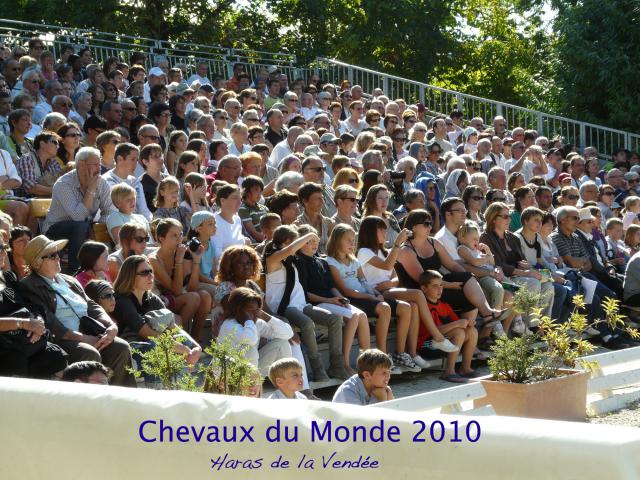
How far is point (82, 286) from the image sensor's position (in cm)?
766

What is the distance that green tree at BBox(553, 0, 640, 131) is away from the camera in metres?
23.5

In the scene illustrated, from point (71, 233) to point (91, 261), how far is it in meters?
1.19

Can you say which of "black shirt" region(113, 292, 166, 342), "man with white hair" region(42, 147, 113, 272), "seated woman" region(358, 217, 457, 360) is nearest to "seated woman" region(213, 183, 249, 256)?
"man with white hair" region(42, 147, 113, 272)

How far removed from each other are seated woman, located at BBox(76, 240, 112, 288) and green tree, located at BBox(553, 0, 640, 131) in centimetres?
1779

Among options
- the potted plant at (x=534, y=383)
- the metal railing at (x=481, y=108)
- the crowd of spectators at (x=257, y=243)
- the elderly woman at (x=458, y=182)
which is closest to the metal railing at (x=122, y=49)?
the metal railing at (x=481, y=108)

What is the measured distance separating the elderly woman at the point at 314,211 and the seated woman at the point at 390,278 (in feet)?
1.19

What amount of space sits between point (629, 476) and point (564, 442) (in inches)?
7.0

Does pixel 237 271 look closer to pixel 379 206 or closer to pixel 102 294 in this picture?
pixel 102 294

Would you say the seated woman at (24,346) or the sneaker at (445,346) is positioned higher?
the seated woman at (24,346)

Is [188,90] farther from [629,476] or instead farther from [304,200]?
[629,476]

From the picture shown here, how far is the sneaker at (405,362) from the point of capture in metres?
9.43

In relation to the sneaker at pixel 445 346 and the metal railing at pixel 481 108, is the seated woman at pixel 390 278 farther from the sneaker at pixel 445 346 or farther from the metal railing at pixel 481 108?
the metal railing at pixel 481 108

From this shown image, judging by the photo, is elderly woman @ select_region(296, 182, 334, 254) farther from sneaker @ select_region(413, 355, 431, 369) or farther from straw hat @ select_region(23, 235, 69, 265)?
straw hat @ select_region(23, 235, 69, 265)

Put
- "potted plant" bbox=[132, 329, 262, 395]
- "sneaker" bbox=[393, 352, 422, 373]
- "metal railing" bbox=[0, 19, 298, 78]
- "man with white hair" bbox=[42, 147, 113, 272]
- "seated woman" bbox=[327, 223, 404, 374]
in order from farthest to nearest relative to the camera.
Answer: "metal railing" bbox=[0, 19, 298, 78] < "sneaker" bbox=[393, 352, 422, 373] < "seated woman" bbox=[327, 223, 404, 374] < "man with white hair" bbox=[42, 147, 113, 272] < "potted plant" bbox=[132, 329, 262, 395]
